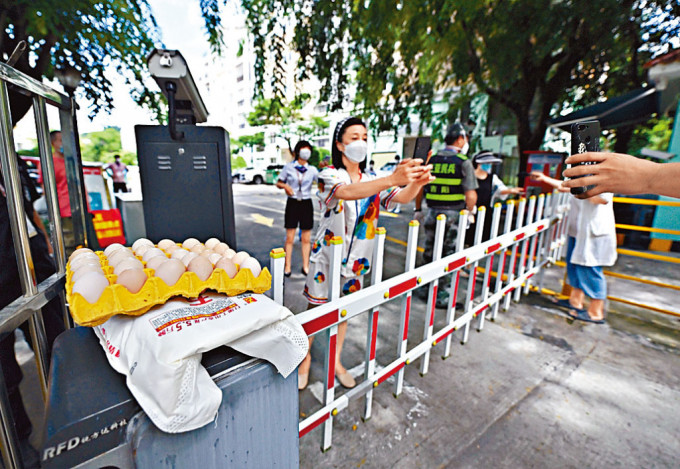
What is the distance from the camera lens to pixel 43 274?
2012 millimetres

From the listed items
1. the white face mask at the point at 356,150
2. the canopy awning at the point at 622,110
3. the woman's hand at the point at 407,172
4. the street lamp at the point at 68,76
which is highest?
the canopy awning at the point at 622,110

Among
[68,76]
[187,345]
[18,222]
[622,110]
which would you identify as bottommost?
[187,345]

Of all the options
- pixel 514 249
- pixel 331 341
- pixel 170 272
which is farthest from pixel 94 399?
pixel 514 249

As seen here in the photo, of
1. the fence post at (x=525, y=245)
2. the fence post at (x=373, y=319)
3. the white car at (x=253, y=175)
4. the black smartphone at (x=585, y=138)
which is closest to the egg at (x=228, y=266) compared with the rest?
the fence post at (x=373, y=319)

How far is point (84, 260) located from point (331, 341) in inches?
43.9

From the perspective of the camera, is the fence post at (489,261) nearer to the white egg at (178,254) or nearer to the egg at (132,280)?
the white egg at (178,254)

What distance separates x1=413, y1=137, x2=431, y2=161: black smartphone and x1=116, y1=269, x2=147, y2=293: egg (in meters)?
1.50

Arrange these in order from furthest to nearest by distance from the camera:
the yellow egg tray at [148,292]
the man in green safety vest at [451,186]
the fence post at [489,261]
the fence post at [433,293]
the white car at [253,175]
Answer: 1. the white car at [253,175]
2. the man in green safety vest at [451,186]
3. the fence post at [489,261]
4. the fence post at [433,293]
5. the yellow egg tray at [148,292]

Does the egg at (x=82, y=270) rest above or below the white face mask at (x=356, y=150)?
below

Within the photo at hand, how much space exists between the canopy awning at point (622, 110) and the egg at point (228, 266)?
713cm

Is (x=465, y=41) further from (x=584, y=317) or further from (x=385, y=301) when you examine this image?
(x=385, y=301)

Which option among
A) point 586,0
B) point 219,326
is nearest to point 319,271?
point 219,326

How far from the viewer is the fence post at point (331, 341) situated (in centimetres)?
152

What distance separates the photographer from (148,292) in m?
0.91
